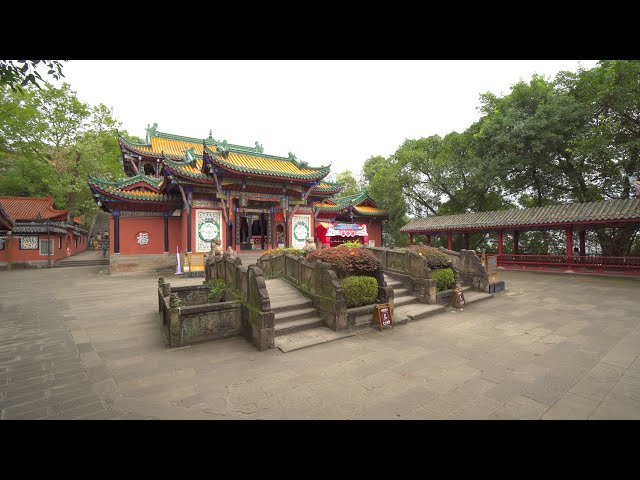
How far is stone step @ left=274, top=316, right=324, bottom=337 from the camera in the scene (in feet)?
17.9

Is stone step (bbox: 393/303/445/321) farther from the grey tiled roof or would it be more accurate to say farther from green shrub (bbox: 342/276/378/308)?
the grey tiled roof

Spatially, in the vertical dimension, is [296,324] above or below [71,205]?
below

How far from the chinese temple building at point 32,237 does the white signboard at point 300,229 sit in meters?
17.4

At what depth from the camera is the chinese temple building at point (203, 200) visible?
14109 mm

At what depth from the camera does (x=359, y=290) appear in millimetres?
6203

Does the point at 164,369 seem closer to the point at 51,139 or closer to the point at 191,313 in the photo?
the point at 191,313

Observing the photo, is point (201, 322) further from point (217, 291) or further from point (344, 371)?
point (344, 371)

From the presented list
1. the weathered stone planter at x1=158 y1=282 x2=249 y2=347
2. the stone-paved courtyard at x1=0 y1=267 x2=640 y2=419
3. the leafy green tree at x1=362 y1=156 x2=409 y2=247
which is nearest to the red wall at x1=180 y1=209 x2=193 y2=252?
the stone-paved courtyard at x1=0 y1=267 x2=640 y2=419

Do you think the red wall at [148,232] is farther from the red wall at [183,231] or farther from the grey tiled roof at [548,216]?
the grey tiled roof at [548,216]

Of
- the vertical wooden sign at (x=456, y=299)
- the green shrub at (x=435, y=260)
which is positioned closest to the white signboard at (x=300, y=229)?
the green shrub at (x=435, y=260)

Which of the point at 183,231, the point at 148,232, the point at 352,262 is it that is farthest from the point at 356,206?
the point at 352,262

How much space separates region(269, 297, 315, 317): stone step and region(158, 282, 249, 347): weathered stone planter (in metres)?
0.85

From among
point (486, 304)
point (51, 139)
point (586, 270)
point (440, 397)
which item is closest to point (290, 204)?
point (486, 304)

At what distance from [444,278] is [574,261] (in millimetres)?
10871
